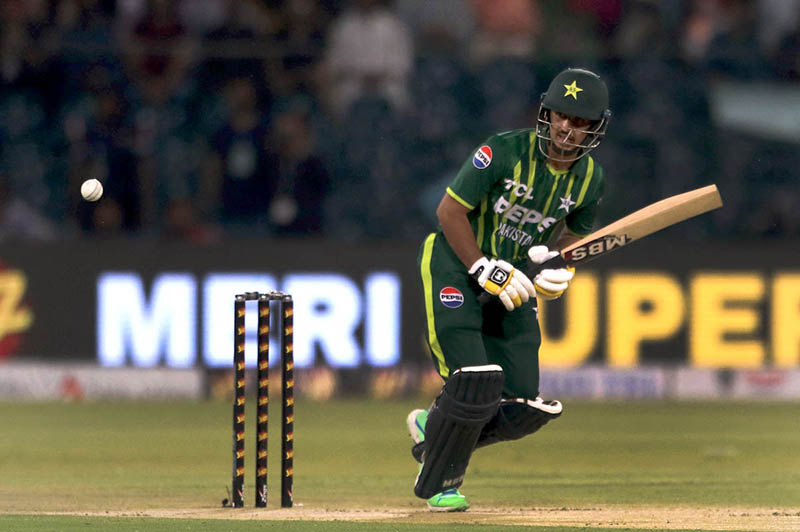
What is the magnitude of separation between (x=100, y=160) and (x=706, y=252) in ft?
14.1

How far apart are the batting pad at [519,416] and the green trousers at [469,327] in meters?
0.04

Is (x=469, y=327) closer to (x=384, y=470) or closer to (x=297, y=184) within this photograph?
(x=384, y=470)

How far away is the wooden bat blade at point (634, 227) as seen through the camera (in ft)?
18.2

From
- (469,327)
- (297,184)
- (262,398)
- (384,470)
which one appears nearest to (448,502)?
(469,327)

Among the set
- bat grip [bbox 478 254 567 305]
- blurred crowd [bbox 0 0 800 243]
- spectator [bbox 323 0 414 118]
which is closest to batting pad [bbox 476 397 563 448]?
bat grip [bbox 478 254 567 305]

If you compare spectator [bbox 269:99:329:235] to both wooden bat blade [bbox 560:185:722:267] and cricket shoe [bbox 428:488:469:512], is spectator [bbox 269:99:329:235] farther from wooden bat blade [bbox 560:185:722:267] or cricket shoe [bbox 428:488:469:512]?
cricket shoe [bbox 428:488:469:512]

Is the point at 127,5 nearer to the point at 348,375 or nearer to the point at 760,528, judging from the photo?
the point at 348,375

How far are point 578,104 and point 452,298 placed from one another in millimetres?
824

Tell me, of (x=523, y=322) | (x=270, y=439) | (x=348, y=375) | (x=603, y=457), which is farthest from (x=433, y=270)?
(x=348, y=375)

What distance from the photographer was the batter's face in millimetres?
5289

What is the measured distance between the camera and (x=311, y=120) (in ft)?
35.5

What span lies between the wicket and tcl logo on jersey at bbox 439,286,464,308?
0.56 meters

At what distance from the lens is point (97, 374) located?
416 inches

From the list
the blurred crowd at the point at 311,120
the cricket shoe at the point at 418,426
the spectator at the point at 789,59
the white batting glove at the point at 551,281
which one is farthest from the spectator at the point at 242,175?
the white batting glove at the point at 551,281
